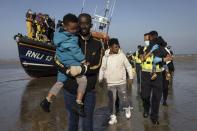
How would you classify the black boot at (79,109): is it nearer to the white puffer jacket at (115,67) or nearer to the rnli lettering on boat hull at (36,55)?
the white puffer jacket at (115,67)

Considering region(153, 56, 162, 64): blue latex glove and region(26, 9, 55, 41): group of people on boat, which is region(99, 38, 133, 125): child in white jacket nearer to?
region(153, 56, 162, 64): blue latex glove

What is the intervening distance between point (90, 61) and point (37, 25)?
1439cm

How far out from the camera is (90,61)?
4293mm

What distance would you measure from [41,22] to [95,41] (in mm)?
14310

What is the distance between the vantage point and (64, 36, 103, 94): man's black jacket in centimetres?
427

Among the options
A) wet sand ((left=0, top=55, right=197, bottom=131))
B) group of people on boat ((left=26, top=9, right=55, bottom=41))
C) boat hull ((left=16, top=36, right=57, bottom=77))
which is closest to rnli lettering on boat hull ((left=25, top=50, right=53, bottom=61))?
boat hull ((left=16, top=36, right=57, bottom=77))

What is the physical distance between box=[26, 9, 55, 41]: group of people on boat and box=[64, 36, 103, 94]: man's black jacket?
13934 millimetres

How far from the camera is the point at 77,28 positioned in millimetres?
4137

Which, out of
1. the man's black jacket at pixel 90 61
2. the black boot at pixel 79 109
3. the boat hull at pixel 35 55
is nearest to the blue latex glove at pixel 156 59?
the man's black jacket at pixel 90 61

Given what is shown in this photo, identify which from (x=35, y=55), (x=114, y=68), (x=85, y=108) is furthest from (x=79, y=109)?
(x=35, y=55)

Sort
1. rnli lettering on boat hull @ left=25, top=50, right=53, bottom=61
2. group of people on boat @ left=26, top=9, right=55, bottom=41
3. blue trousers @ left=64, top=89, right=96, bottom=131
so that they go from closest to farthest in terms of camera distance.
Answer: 1. blue trousers @ left=64, top=89, right=96, bottom=131
2. rnli lettering on boat hull @ left=25, top=50, right=53, bottom=61
3. group of people on boat @ left=26, top=9, right=55, bottom=41

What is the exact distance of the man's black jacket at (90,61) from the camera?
427cm

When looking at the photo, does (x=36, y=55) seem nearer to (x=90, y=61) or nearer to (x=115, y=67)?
(x=115, y=67)

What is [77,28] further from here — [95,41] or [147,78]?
[147,78]
